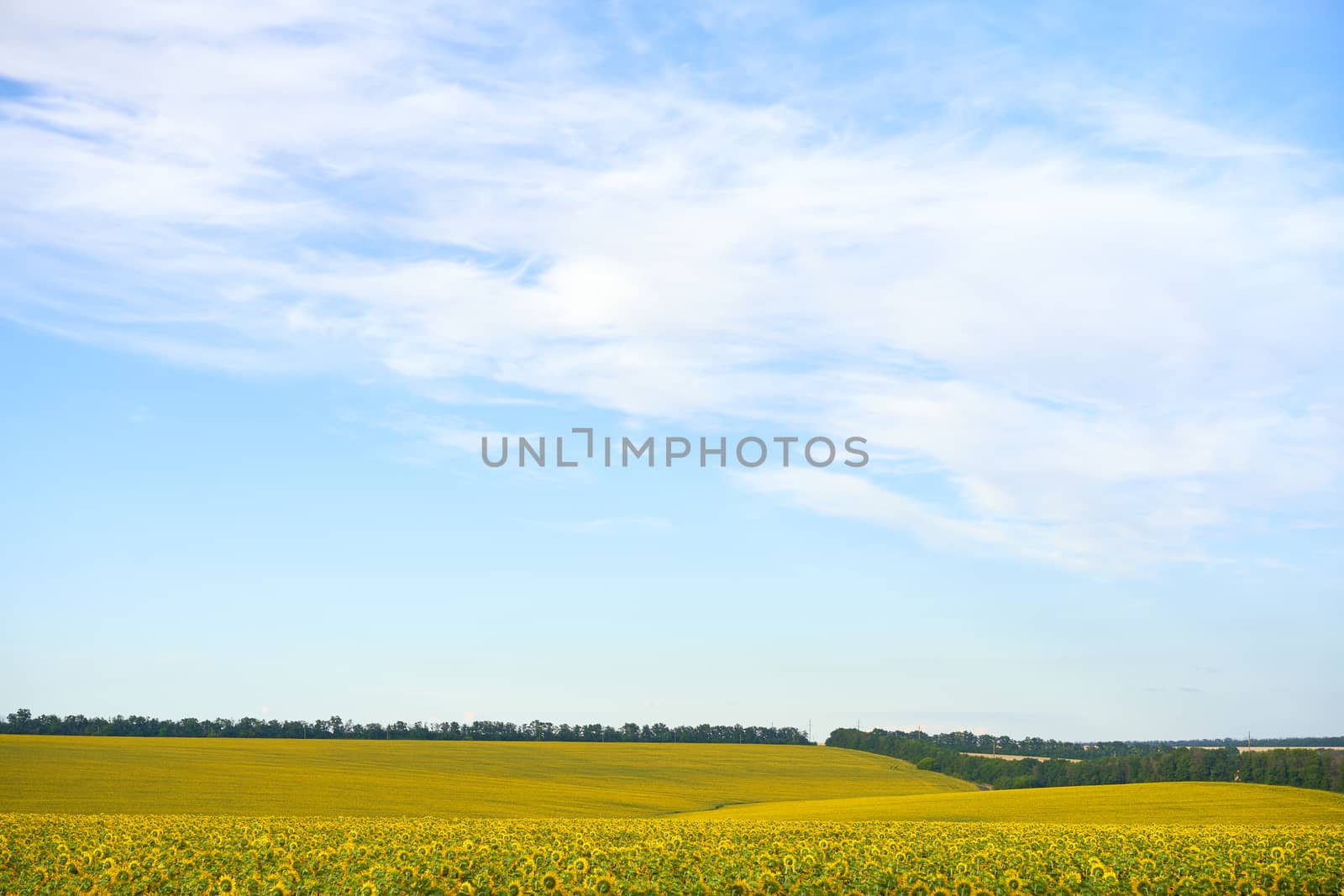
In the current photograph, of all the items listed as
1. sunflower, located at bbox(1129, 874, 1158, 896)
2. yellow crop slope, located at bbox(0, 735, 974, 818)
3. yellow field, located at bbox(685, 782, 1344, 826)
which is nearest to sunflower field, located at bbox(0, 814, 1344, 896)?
sunflower, located at bbox(1129, 874, 1158, 896)

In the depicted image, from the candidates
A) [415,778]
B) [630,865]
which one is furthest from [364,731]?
[630,865]

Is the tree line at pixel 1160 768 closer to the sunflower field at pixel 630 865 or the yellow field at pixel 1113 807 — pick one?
the yellow field at pixel 1113 807

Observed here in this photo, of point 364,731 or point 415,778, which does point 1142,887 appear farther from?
point 364,731

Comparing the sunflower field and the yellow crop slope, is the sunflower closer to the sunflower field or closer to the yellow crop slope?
the sunflower field

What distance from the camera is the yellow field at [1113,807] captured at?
47.1m

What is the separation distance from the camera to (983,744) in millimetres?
194750

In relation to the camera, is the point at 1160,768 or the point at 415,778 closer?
the point at 415,778

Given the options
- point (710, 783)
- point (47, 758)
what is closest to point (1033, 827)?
point (710, 783)

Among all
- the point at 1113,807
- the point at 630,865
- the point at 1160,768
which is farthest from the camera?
the point at 1160,768

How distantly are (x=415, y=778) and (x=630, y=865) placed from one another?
64.7 m

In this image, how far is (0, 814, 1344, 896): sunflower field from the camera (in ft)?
59.4

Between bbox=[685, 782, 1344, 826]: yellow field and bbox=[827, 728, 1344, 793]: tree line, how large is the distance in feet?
A: 97.6

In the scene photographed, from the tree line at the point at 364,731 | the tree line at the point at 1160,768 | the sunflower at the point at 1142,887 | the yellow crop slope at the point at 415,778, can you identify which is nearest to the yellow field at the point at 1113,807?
the yellow crop slope at the point at 415,778

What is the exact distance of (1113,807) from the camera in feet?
170
